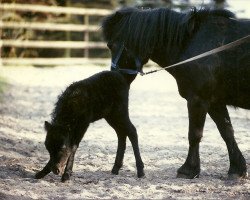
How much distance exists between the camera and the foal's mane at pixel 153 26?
474cm

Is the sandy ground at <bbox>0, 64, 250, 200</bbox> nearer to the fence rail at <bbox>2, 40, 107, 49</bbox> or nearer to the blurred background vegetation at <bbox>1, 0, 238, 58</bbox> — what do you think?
the fence rail at <bbox>2, 40, 107, 49</bbox>

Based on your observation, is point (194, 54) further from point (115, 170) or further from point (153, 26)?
point (115, 170)

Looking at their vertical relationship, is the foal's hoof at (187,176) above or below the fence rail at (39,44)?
above

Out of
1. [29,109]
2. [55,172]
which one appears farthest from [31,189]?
[29,109]

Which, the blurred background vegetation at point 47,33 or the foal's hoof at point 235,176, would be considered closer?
the foal's hoof at point 235,176

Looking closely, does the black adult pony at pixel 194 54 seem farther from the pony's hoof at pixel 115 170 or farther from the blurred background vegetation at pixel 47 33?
the blurred background vegetation at pixel 47 33

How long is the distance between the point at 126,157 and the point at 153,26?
1709mm

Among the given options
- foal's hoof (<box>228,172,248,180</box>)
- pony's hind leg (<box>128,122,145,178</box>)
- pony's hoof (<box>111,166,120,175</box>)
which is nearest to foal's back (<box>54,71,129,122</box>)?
pony's hind leg (<box>128,122,145,178</box>)

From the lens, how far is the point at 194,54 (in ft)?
15.3

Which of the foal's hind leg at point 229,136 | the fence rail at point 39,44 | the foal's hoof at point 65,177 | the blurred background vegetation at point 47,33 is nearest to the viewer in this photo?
the foal's hoof at point 65,177

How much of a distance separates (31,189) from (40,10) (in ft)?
42.1

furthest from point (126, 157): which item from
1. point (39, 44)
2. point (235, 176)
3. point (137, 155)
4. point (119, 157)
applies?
point (39, 44)

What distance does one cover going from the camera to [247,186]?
4.38 metres

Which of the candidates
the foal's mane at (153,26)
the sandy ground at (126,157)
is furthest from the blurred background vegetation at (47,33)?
the foal's mane at (153,26)
